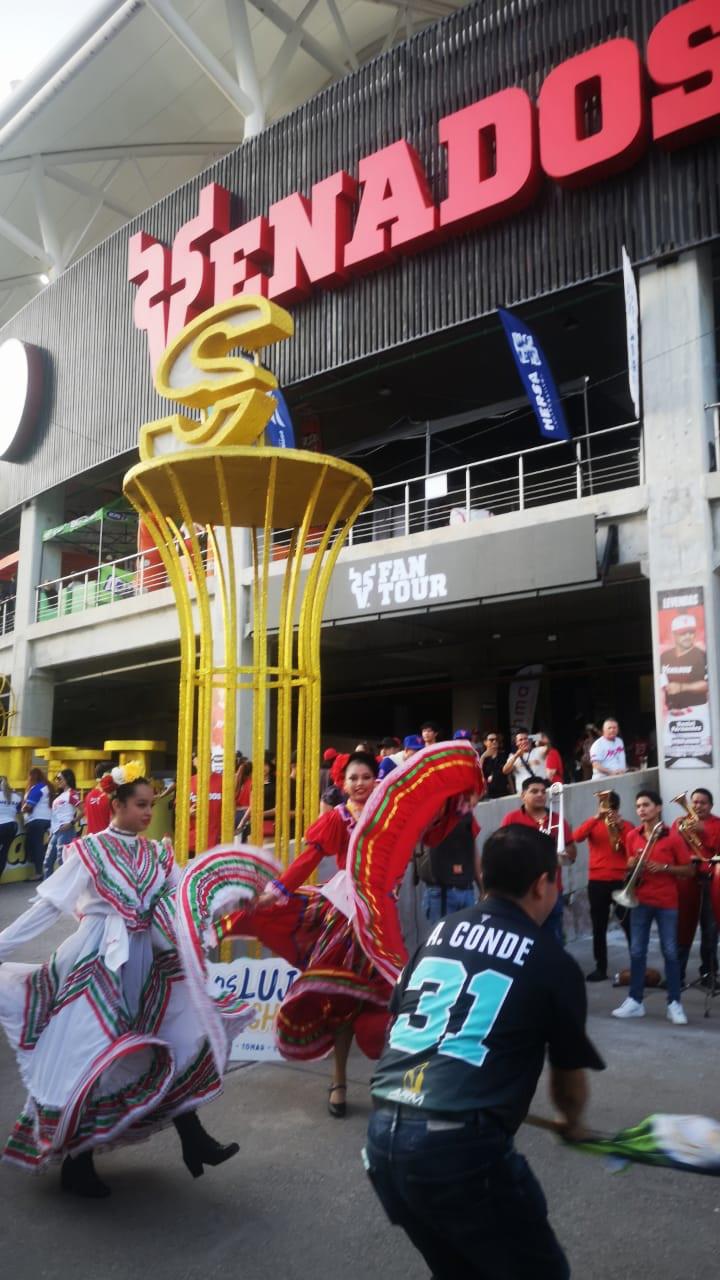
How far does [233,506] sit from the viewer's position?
276 inches

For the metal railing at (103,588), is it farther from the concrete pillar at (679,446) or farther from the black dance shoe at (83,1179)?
the black dance shoe at (83,1179)

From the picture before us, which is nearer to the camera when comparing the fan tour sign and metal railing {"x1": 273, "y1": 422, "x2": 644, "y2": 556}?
the fan tour sign

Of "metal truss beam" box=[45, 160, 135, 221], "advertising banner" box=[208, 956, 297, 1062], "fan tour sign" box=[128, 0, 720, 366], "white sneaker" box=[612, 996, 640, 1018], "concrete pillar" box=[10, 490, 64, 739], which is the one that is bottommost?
"white sneaker" box=[612, 996, 640, 1018]

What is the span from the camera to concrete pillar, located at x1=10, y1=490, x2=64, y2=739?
23094 mm

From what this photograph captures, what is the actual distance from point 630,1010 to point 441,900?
63.0 inches

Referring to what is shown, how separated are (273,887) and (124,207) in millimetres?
25782

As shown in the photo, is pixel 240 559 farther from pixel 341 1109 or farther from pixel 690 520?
pixel 341 1109

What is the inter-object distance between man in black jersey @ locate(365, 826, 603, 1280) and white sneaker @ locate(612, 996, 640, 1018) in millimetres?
5117

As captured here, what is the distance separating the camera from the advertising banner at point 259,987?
575 cm

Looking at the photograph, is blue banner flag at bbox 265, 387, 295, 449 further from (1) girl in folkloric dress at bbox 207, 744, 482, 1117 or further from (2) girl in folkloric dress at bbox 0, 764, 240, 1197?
(2) girl in folkloric dress at bbox 0, 764, 240, 1197

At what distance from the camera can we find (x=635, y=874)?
728 centimetres

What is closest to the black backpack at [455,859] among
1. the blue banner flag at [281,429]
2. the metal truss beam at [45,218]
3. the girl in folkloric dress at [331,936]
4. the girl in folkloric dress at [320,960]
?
the girl in folkloric dress at [331,936]

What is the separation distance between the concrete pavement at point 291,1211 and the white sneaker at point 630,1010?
1.78 metres

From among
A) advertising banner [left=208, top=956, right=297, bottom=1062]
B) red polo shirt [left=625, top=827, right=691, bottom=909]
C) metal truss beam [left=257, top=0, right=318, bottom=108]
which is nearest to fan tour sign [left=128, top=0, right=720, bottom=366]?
metal truss beam [left=257, top=0, right=318, bottom=108]
